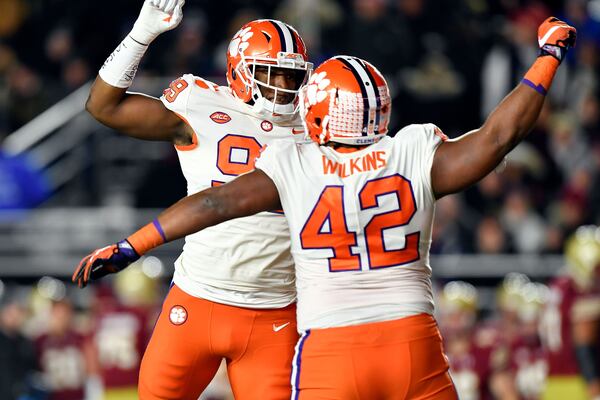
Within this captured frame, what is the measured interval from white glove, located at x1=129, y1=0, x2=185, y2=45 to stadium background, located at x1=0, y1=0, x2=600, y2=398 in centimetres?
602

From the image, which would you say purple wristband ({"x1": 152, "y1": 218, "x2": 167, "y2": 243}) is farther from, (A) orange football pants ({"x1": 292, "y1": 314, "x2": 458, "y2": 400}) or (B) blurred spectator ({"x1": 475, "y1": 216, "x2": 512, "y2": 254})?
(B) blurred spectator ({"x1": 475, "y1": 216, "x2": 512, "y2": 254})

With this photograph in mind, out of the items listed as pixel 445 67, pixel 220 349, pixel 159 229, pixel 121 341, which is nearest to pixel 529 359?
pixel 121 341

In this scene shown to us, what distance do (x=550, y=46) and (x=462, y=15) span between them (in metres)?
8.93

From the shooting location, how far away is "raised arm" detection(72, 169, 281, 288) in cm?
440

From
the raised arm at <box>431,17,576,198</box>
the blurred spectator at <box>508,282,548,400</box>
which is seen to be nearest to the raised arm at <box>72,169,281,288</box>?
the raised arm at <box>431,17,576,198</box>

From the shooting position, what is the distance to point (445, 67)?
12789 millimetres

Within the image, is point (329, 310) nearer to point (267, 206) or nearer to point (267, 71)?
point (267, 206)

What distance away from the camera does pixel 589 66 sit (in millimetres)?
13055

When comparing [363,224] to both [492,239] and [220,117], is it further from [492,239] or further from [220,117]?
[492,239]

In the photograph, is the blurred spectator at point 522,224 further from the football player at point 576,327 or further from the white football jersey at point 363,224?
the white football jersey at point 363,224

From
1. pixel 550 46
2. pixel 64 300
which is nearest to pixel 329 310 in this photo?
pixel 550 46

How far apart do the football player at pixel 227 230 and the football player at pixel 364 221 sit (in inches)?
26.7

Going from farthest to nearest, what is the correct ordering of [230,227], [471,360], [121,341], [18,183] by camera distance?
[18,183]
[121,341]
[471,360]
[230,227]

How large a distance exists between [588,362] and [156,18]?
4.59 metres
